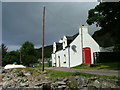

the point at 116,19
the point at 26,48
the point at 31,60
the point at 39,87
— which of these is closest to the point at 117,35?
the point at 116,19

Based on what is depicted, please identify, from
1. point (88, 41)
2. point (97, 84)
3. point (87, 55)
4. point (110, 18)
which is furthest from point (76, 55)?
point (97, 84)

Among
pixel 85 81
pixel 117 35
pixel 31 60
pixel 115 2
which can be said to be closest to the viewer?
pixel 85 81

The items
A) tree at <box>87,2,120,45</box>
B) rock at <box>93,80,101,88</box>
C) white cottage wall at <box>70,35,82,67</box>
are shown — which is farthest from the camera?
white cottage wall at <box>70,35,82,67</box>

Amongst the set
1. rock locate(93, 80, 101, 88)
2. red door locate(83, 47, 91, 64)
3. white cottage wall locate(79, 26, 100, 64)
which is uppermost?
white cottage wall locate(79, 26, 100, 64)

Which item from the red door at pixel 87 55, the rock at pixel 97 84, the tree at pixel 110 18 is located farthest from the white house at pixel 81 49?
the rock at pixel 97 84

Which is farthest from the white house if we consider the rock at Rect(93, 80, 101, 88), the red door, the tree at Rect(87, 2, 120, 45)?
the rock at Rect(93, 80, 101, 88)

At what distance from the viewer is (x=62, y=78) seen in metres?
9.60

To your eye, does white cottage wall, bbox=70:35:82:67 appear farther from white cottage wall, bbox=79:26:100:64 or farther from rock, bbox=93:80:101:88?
rock, bbox=93:80:101:88

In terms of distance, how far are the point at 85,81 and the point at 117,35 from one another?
6668 mm

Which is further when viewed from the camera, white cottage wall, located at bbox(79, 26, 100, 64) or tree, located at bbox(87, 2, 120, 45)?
white cottage wall, located at bbox(79, 26, 100, 64)

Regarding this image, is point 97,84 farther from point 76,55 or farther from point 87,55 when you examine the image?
point 87,55

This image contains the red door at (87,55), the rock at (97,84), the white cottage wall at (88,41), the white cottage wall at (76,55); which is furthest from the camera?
the white cottage wall at (88,41)

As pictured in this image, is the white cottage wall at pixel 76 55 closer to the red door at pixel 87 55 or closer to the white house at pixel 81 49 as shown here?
the white house at pixel 81 49

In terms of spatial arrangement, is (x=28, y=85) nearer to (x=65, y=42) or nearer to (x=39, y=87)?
(x=39, y=87)
